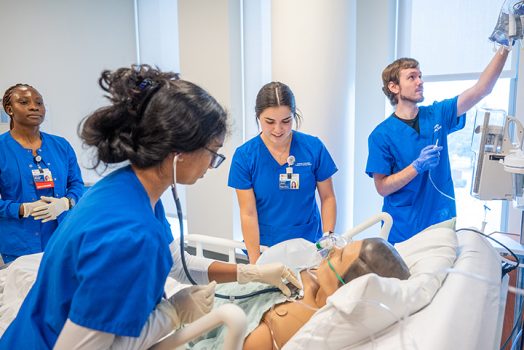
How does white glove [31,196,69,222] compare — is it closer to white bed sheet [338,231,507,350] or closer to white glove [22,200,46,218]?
white glove [22,200,46,218]

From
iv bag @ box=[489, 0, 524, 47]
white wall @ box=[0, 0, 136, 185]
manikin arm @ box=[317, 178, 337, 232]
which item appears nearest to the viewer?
iv bag @ box=[489, 0, 524, 47]

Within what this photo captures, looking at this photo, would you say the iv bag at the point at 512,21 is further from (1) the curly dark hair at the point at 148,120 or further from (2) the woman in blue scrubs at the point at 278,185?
(1) the curly dark hair at the point at 148,120

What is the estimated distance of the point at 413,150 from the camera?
176 cm

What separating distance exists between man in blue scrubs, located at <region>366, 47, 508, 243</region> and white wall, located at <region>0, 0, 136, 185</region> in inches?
105

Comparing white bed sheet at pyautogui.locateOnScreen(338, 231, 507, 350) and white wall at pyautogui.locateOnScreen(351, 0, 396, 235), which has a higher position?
white wall at pyautogui.locateOnScreen(351, 0, 396, 235)

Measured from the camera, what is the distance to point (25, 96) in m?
1.94

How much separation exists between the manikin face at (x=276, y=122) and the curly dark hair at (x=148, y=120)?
0.71m

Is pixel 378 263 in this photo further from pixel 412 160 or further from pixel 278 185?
pixel 412 160

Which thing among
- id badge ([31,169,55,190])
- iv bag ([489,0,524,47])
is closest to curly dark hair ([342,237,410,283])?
iv bag ([489,0,524,47])

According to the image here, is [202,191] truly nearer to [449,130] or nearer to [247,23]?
[247,23]

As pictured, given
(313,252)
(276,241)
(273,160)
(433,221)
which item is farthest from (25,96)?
(433,221)

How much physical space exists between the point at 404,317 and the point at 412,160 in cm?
98

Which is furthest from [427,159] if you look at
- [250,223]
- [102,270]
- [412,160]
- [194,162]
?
[102,270]

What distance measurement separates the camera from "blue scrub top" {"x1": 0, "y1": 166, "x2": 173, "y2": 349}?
27.4 inches
